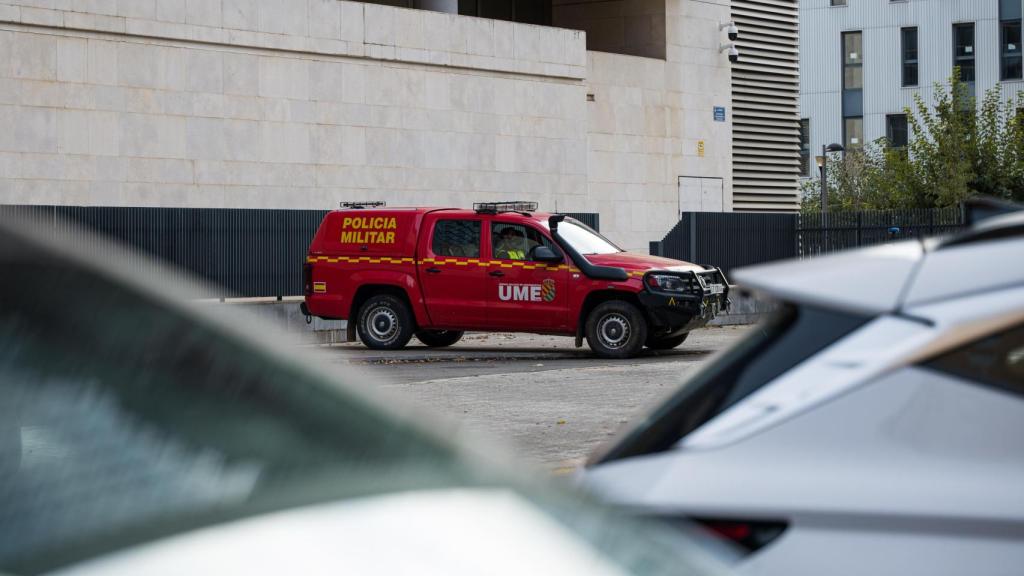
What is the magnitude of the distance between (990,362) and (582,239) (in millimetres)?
15183

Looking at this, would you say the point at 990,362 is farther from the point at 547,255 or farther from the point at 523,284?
the point at 523,284

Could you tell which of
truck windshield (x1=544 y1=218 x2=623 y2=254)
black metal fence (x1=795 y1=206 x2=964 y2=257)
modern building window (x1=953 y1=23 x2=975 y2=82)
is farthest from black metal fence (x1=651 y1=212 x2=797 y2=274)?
modern building window (x1=953 y1=23 x2=975 y2=82)

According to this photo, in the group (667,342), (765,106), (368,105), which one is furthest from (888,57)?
(667,342)

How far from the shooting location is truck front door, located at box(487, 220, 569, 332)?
57.1 ft

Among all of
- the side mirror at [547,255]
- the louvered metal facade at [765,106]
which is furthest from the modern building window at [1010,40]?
the side mirror at [547,255]

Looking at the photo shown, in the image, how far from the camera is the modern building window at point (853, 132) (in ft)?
207

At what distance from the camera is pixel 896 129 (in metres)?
62.3

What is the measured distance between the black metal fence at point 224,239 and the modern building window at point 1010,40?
139 feet

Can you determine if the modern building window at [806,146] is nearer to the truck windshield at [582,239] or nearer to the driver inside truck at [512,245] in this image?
the truck windshield at [582,239]

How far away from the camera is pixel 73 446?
0.93m

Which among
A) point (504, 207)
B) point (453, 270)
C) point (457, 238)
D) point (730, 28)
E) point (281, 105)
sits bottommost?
point (453, 270)

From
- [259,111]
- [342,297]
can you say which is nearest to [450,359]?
[342,297]

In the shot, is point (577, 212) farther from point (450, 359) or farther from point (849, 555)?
point (849, 555)

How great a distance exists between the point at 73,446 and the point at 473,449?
0.31m
